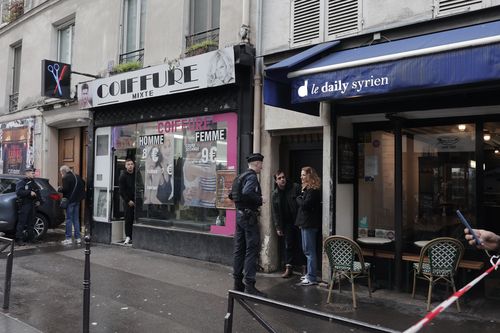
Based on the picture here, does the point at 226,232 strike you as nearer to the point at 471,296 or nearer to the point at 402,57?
the point at 471,296

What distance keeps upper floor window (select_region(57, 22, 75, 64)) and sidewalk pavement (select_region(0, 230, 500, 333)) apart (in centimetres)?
677

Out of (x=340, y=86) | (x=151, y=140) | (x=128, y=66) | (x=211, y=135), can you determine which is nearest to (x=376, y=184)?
(x=340, y=86)

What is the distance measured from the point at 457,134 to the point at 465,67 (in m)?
2.09

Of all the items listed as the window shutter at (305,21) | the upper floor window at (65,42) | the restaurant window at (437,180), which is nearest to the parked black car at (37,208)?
the upper floor window at (65,42)

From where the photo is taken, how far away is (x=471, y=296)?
19.9 feet

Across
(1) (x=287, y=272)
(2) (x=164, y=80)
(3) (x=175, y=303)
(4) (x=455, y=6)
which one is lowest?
(3) (x=175, y=303)

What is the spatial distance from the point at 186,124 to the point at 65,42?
246 inches

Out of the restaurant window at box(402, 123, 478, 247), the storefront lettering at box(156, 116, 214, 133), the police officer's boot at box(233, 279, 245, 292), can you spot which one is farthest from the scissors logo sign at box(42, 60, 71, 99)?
the restaurant window at box(402, 123, 478, 247)

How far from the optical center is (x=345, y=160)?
716 centimetres

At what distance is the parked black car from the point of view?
34.3 feet

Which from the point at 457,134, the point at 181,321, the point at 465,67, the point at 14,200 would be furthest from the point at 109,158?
the point at 465,67

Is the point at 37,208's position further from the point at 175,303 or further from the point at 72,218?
the point at 175,303

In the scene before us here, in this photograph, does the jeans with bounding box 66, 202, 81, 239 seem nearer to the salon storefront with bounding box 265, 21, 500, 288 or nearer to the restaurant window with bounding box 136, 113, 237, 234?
the restaurant window with bounding box 136, 113, 237, 234

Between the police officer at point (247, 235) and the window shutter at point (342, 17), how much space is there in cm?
252
